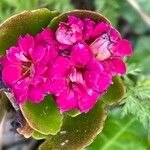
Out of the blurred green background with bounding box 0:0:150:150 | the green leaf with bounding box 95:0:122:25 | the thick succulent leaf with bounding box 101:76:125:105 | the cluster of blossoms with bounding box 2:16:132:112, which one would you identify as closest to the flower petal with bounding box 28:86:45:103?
the cluster of blossoms with bounding box 2:16:132:112

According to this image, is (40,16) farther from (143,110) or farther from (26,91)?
(143,110)

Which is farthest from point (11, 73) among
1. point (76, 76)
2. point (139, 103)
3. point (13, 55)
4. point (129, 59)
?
point (129, 59)

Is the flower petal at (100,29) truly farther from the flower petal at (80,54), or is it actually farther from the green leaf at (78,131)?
the green leaf at (78,131)

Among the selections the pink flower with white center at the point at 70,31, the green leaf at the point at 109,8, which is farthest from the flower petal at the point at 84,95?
the green leaf at the point at 109,8

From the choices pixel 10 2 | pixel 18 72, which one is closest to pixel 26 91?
pixel 18 72

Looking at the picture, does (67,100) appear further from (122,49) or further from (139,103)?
(139,103)

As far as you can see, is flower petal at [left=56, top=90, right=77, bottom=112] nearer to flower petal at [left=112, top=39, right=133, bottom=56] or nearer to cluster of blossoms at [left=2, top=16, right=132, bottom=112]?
cluster of blossoms at [left=2, top=16, right=132, bottom=112]
